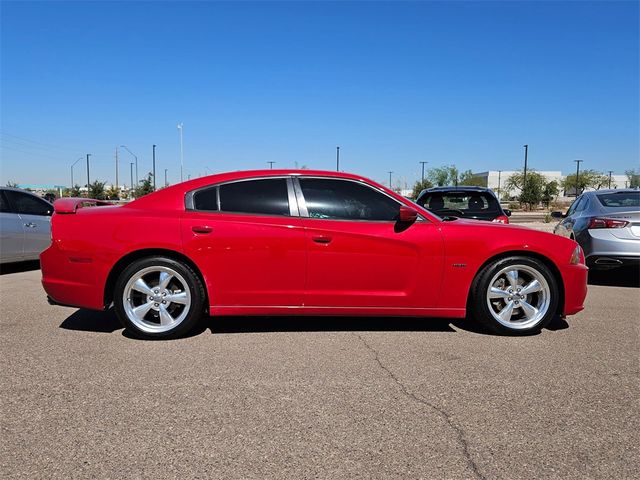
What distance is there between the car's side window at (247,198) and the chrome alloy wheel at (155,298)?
699 millimetres

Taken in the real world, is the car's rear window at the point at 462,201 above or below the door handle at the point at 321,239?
above

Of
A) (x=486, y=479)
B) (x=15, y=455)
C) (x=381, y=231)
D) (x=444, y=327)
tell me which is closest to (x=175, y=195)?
(x=381, y=231)

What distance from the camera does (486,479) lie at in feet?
7.72

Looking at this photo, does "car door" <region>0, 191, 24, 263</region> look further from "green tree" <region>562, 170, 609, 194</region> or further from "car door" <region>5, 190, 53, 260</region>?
"green tree" <region>562, 170, 609, 194</region>

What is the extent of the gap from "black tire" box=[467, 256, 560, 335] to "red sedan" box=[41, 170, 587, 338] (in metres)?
0.01

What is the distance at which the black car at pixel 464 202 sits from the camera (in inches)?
317

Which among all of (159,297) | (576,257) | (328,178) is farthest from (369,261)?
(576,257)

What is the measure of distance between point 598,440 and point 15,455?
Answer: 308 centimetres

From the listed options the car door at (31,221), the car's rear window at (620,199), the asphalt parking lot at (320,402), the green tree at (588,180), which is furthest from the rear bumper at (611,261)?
the green tree at (588,180)

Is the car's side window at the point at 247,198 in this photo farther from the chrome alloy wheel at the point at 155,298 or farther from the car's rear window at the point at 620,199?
the car's rear window at the point at 620,199

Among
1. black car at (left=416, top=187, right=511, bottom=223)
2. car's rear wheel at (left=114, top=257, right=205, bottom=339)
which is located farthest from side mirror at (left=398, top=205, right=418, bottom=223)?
black car at (left=416, top=187, right=511, bottom=223)

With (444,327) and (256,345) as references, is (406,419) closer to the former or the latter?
(256,345)

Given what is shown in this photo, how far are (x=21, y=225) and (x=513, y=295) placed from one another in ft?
25.8

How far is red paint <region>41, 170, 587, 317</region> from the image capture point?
14.6 feet
